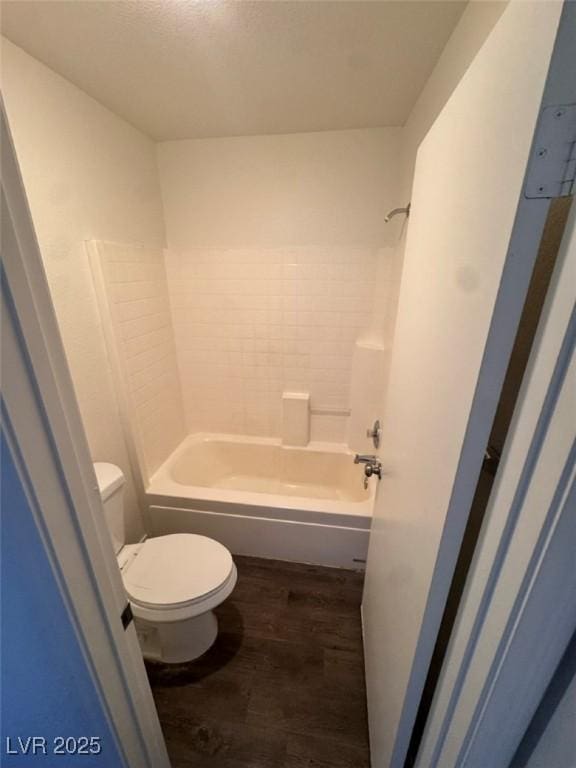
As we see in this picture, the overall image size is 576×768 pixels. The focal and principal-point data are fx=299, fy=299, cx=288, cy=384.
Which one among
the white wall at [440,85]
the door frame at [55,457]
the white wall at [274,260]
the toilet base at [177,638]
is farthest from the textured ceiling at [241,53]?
the toilet base at [177,638]

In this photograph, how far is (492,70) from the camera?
44 centimetres

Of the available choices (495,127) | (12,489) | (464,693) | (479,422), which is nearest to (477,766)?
(464,693)

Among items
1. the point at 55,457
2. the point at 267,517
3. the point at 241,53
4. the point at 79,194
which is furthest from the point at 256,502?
the point at 241,53

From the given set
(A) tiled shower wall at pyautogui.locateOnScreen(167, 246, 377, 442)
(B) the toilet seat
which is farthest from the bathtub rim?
(A) tiled shower wall at pyautogui.locateOnScreen(167, 246, 377, 442)

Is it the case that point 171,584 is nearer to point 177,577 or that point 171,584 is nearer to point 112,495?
point 177,577

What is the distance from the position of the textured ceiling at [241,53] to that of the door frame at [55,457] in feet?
3.26

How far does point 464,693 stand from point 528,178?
82 cm

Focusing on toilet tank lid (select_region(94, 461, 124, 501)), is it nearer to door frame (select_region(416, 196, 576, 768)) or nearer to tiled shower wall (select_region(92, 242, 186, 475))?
tiled shower wall (select_region(92, 242, 186, 475))

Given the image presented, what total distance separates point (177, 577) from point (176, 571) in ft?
0.10

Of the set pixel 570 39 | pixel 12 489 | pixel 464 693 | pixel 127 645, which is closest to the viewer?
pixel 570 39

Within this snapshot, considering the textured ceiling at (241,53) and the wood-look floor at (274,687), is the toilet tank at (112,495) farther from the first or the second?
the textured ceiling at (241,53)

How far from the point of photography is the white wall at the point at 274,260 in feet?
5.69

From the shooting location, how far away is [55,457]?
0.45 meters

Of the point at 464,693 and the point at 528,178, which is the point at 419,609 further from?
the point at 528,178
